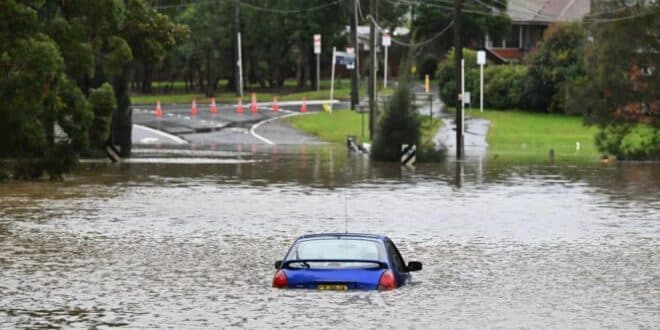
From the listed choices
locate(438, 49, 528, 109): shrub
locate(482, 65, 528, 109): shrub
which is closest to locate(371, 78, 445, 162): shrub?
locate(482, 65, 528, 109): shrub

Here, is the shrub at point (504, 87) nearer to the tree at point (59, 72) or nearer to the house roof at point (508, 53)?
the house roof at point (508, 53)

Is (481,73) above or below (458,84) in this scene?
above

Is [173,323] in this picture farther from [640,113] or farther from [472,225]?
[640,113]

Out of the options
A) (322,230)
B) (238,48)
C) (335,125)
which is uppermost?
(238,48)

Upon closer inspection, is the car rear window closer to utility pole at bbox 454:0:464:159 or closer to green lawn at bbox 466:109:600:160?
utility pole at bbox 454:0:464:159

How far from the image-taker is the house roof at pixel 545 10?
109438mm

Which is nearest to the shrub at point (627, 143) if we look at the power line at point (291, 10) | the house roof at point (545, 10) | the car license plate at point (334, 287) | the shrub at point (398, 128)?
the shrub at point (398, 128)

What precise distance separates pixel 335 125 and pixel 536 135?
10.8 m

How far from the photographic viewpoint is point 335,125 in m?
78.4

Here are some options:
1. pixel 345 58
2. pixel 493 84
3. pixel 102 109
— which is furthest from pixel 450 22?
pixel 102 109

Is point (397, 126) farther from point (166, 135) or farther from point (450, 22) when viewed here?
point (450, 22)

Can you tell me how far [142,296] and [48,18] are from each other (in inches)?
1198

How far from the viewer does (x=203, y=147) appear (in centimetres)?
6750

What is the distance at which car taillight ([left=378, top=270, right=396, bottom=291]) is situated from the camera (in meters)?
19.5
